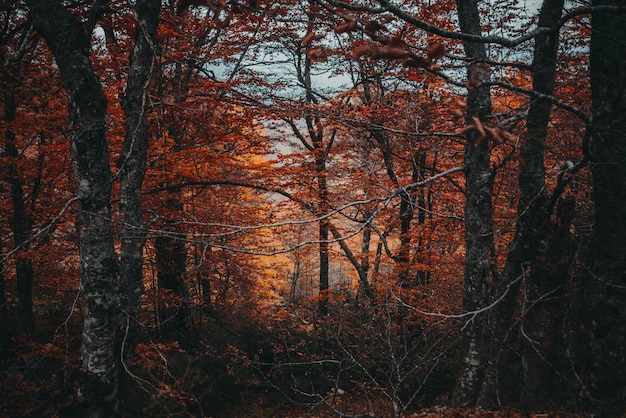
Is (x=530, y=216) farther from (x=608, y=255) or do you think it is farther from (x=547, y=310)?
(x=547, y=310)

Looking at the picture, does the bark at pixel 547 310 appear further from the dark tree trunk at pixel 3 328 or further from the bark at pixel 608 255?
the dark tree trunk at pixel 3 328

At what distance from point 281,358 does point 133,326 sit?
239 inches

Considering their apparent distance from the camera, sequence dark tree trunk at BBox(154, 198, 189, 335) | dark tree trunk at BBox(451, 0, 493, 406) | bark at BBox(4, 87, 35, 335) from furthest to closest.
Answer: dark tree trunk at BBox(154, 198, 189, 335)
bark at BBox(4, 87, 35, 335)
dark tree trunk at BBox(451, 0, 493, 406)

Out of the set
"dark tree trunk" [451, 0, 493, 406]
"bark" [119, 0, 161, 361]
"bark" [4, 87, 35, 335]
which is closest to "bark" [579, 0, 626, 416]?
"dark tree trunk" [451, 0, 493, 406]

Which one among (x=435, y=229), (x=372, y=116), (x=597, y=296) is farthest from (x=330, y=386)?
(x=597, y=296)

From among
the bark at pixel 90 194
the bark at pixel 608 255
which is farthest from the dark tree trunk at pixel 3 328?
the bark at pixel 608 255

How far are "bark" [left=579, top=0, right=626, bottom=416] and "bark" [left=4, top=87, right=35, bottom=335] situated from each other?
8.58m

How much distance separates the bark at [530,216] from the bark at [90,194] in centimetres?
360

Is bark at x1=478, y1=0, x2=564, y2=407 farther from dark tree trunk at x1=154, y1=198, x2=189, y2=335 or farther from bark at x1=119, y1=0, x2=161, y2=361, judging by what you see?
dark tree trunk at x1=154, y1=198, x2=189, y2=335

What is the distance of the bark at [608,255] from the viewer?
10.8 feet

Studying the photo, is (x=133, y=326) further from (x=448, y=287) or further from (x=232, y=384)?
(x=448, y=287)

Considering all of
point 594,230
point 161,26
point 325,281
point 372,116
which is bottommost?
point 325,281

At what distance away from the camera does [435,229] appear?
984 centimetres

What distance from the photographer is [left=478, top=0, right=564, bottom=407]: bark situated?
3455 mm
